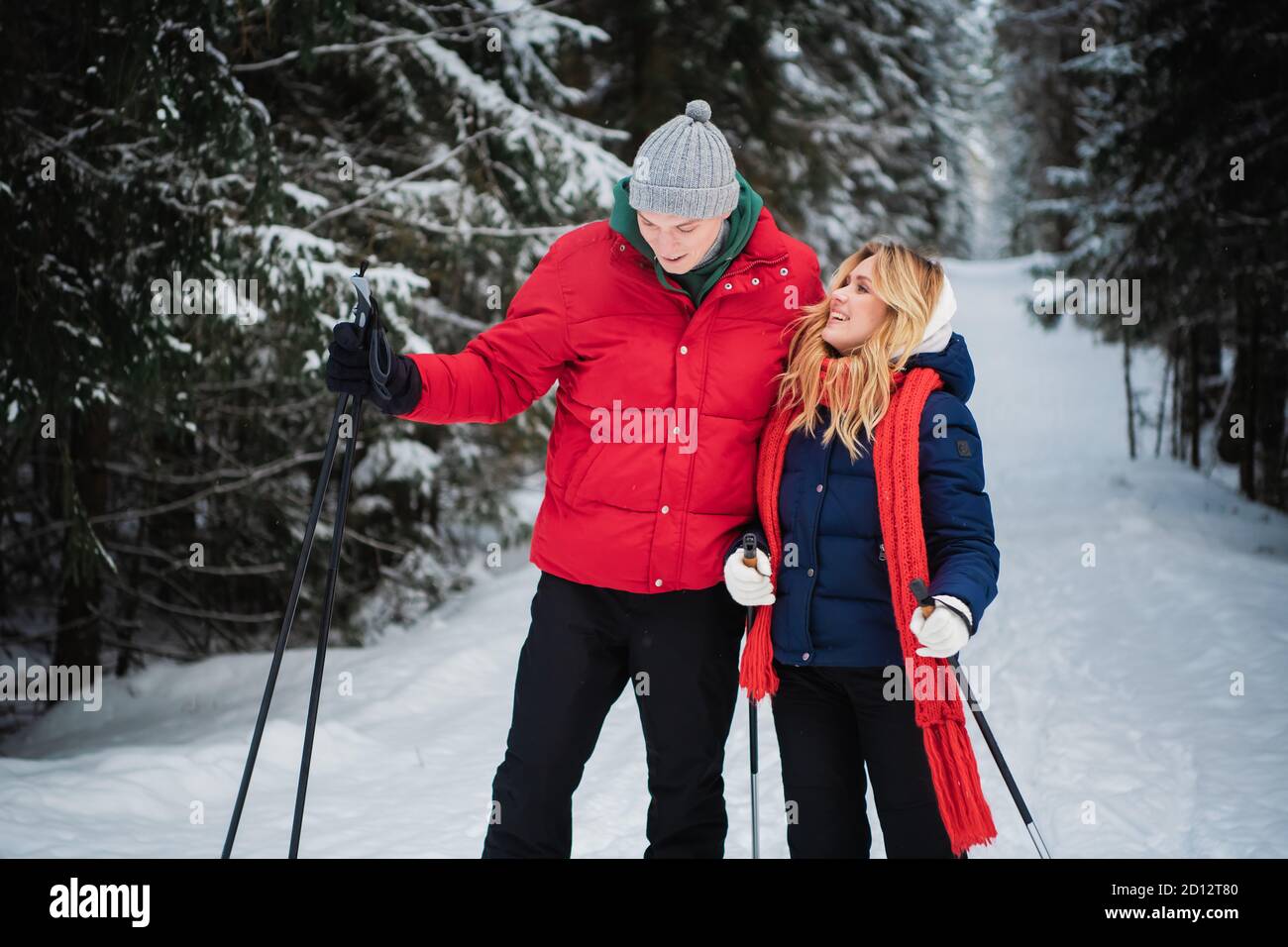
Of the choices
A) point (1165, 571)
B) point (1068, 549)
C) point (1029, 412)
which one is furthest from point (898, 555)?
point (1029, 412)

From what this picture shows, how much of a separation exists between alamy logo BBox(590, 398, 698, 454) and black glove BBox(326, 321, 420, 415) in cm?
49

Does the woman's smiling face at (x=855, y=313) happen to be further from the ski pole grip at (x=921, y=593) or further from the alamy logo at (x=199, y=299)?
the alamy logo at (x=199, y=299)

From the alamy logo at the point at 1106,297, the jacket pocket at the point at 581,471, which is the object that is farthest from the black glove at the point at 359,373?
the alamy logo at the point at 1106,297

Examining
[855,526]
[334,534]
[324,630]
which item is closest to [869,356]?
[855,526]

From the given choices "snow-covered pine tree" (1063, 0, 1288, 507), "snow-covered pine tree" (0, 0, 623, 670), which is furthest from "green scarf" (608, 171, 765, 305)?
"snow-covered pine tree" (1063, 0, 1288, 507)

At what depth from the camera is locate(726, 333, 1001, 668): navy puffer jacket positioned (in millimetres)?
2526

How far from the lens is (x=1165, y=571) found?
7.79 m

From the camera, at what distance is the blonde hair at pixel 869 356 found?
258cm

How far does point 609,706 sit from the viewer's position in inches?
107

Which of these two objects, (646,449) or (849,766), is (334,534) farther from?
(849,766)

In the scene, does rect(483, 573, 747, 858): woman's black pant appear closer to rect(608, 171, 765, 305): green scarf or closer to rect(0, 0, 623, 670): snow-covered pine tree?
rect(608, 171, 765, 305): green scarf

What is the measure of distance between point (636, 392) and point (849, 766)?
1.10 meters

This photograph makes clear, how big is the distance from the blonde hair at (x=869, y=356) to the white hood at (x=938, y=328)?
15mm
